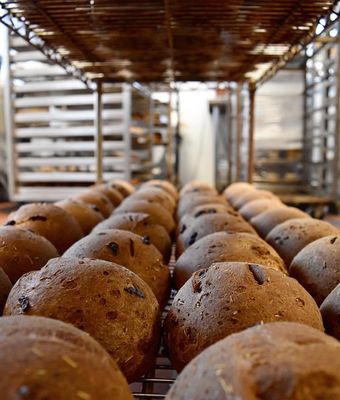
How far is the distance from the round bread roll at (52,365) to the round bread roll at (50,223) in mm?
1091

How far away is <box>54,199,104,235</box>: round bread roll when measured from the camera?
2.20 meters

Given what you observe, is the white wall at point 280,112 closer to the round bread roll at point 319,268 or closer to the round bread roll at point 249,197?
the round bread roll at point 249,197

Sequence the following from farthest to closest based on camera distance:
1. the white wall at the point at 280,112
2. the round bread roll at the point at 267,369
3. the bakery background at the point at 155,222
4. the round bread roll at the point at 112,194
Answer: the white wall at the point at 280,112 → the round bread roll at the point at 112,194 → the bakery background at the point at 155,222 → the round bread roll at the point at 267,369

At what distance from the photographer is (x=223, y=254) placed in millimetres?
1335

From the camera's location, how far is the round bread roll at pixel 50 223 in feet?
5.89

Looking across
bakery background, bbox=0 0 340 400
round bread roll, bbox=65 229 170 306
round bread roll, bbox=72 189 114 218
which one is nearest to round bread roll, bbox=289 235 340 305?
bakery background, bbox=0 0 340 400

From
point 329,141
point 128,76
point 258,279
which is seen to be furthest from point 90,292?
point 329,141

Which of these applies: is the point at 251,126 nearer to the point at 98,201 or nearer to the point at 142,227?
the point at 98,201

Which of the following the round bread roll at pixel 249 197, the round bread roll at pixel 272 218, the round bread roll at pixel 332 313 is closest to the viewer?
the round bread roll at pixel 332 313

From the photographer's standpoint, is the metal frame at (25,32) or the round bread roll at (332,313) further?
the metal frame at (25,32)

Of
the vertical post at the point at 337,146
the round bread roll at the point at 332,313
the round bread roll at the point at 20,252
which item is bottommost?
the round bread roll at the point at 332,313

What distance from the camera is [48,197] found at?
217 inches

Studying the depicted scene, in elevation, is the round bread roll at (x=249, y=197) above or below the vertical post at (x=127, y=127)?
below

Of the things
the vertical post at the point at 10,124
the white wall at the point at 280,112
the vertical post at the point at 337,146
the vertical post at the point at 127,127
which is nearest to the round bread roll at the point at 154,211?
the vertical post at the point at 127,127
